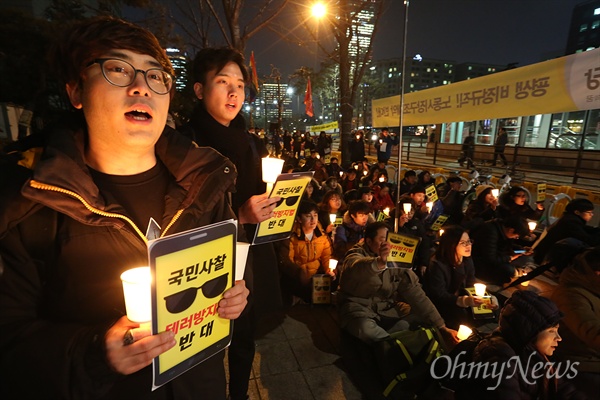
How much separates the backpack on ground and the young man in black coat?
4.49 feet

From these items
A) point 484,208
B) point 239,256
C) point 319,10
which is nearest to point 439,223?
point 484,208

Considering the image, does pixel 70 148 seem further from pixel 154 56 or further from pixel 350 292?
pixel 350 292

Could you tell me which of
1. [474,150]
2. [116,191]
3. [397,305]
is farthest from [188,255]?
[474,150]

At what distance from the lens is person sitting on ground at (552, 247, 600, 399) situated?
2.90 m

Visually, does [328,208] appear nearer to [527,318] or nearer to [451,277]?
[451,277]

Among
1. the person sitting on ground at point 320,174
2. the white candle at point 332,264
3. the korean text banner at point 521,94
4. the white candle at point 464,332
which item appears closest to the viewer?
the white candle at point 464,332

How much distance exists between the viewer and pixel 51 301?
4.12 ft

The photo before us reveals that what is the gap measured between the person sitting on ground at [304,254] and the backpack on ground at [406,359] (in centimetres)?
166

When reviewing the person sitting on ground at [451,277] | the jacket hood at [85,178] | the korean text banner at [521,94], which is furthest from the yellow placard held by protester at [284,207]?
the korean text banner at [521,94]

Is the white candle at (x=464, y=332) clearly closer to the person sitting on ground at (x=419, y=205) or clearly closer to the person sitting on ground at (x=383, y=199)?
the person sitting on ground at (x=419, y=205)

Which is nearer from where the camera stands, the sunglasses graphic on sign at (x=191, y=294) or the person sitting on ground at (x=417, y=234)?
the sunglasses graphic on sign at (x=191, y=294)

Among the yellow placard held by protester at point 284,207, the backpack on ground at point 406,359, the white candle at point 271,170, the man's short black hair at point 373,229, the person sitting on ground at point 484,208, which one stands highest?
the white candle at point 271,170

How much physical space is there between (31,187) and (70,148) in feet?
0.69

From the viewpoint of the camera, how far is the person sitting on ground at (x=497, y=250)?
5.33 meters
